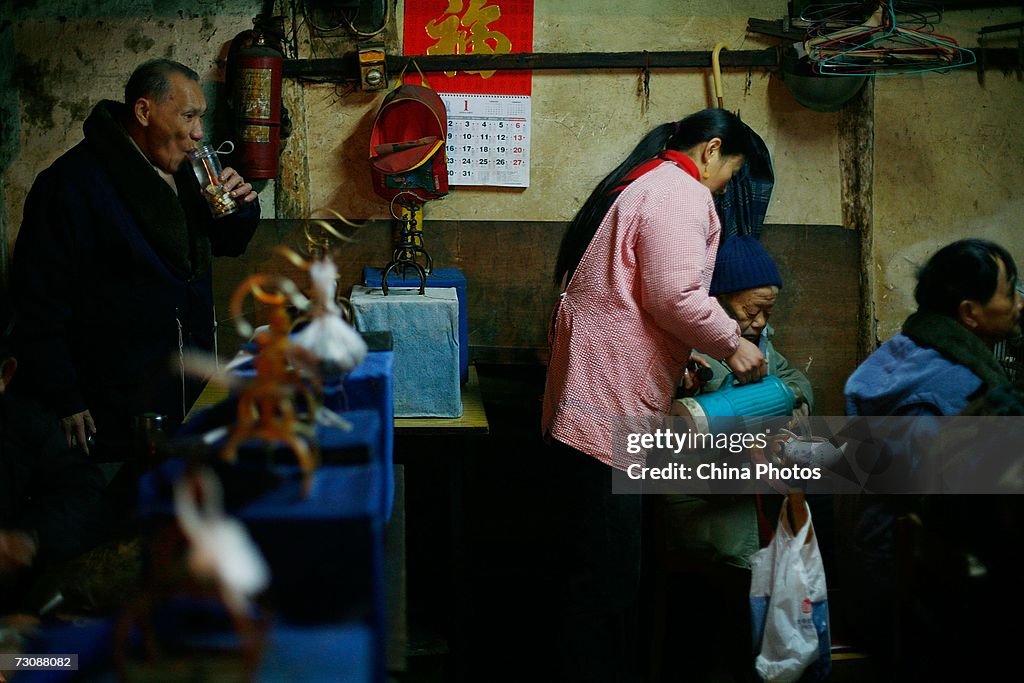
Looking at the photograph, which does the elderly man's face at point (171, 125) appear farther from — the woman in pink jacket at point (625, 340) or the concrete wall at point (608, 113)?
the woman in pink jacket at point (625, 340)

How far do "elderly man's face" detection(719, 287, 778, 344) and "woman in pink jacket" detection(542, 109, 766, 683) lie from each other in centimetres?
36

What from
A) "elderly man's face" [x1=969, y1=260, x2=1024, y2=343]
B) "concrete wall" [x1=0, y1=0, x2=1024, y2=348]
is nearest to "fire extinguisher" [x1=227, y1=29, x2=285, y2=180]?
"concrete wall" [x1=0, y1=0, x2=1024, y2=348]

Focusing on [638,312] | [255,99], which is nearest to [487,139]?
[255,99]

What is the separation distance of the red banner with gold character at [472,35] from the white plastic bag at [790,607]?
141 centimetres

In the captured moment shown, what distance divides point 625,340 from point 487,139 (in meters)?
0.98

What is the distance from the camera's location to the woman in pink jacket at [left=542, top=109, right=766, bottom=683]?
177cm

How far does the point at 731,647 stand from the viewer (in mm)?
2336

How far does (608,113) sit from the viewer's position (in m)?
2.56

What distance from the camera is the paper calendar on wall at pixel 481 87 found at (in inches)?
99.0

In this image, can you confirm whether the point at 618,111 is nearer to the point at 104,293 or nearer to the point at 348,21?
the point at 348,21

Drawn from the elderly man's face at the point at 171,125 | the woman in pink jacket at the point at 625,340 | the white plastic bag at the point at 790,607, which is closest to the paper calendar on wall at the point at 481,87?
the woman in pink jacket at the point at 625,340

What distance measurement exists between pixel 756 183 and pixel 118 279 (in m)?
1.72

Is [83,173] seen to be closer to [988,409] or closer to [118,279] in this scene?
[118,279]

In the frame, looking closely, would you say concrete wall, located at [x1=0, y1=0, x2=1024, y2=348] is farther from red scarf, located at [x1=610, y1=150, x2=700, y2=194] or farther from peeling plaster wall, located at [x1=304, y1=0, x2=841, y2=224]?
red scarf, located at [x1=610, y1=150, x2=700, y2=194]
